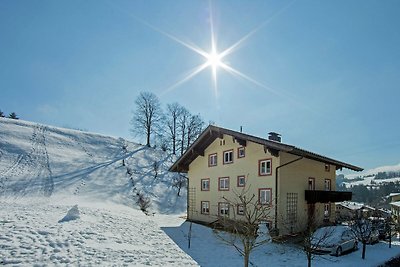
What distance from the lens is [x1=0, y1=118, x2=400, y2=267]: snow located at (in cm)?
1107

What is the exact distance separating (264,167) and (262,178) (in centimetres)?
76

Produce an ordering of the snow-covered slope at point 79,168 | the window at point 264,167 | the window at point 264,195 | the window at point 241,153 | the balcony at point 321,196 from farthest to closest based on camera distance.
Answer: the snow-covered slope at point 79,168
the window at point 241,153
the balcony at point 321,196
the window at point 264,167
the window at point 264,195

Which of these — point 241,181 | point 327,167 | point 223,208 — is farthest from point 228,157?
point 327,167

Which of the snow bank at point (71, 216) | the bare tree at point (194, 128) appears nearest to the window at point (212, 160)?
the snow bank at point (71, 216)

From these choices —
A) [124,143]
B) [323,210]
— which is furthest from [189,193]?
[124,143]

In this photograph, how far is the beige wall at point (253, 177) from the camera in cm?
1869

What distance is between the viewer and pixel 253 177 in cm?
2009

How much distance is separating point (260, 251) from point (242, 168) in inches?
264

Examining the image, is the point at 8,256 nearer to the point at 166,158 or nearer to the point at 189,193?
the point at 189,193

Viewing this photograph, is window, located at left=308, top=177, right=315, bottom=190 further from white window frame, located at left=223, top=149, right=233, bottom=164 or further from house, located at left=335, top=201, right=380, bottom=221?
white window frame, located at left=223, top=149, right=233, bottom=164

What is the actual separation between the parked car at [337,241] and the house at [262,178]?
2832 millimetres

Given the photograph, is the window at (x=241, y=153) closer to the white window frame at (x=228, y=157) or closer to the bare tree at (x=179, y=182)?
the white window frame at (x=228, y=157)

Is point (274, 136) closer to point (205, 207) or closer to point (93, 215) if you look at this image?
point (205, 207)

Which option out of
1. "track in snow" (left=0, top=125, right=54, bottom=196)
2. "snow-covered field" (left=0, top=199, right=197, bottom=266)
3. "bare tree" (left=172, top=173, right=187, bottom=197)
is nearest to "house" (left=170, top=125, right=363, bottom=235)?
"snow-covered field" (left=0, top=199, right=197, bottom=266)
